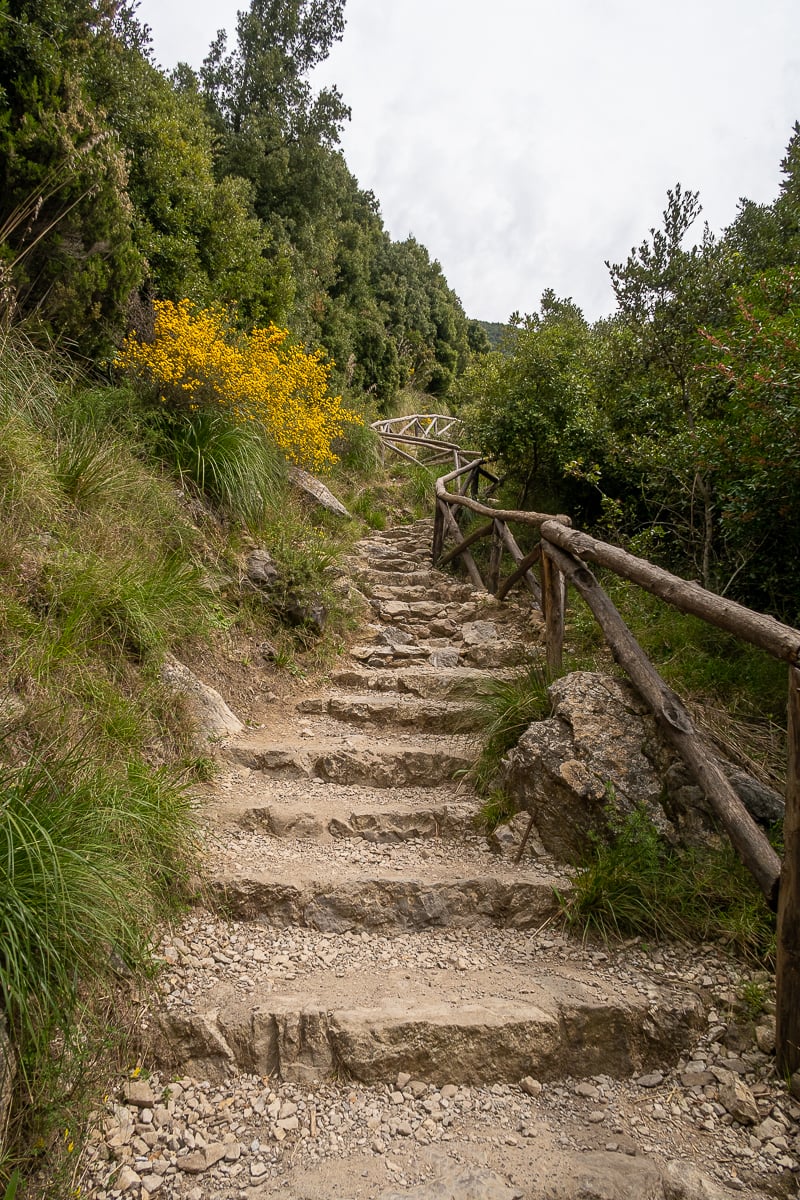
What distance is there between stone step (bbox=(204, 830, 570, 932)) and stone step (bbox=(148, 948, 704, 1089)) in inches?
17.4

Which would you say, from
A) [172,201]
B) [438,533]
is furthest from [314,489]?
[172,201]

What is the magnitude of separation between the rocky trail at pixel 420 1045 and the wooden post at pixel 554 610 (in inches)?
51.1

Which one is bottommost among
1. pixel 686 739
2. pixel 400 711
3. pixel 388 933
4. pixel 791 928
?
pixel 388 933

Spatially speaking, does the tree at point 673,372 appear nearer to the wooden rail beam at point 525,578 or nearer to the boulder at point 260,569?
the wooden rail beam at point 525,578

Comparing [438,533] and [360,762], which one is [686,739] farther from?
[438,533]

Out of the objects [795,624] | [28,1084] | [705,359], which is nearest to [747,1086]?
[28,1084]

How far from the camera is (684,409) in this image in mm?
5602

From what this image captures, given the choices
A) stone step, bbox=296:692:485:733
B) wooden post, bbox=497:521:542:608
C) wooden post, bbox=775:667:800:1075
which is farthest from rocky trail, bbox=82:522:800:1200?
wooden post, bbox=497:521:542:608

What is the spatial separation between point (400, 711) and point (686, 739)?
2.12 m

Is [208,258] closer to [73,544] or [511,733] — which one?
[73,544]

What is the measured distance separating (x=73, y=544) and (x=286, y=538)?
237 cm

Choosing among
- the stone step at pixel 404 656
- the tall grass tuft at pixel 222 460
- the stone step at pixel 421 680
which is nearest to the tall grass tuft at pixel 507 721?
the stone step at pixel 421 680

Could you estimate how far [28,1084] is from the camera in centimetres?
162

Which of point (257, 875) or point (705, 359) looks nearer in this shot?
point (257, 875)
